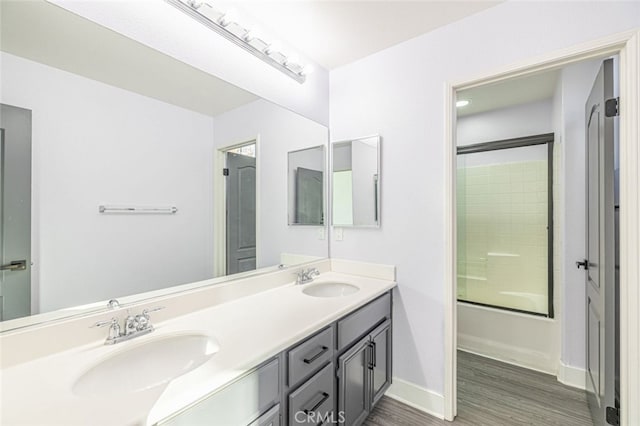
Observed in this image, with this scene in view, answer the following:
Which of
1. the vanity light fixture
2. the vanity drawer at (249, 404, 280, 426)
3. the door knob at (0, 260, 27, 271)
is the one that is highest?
the vanity light fixture

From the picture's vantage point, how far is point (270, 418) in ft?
3.20

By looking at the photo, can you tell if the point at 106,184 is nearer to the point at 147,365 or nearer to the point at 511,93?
the point at 147,365

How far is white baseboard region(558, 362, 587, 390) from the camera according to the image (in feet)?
6.57

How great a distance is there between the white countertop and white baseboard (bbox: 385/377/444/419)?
0.85 meters

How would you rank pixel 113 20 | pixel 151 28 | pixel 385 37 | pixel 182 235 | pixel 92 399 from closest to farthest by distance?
1. pixel 92 399
2. pixel 113 20
3. pixel 151 28
4. pixel 182 235
5. pixel 385 37

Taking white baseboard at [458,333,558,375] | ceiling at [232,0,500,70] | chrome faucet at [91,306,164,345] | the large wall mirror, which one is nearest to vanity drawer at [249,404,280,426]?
chrome faucet at [91,306,164,345]

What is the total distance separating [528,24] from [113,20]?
1963 millimetres

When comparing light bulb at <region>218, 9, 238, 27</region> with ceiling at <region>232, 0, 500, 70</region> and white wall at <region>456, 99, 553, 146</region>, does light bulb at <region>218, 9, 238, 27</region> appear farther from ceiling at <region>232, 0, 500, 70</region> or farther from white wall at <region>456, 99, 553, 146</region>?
white wall at <region>456, 99, 553, 146</region>

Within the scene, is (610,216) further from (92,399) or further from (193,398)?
(92,399)

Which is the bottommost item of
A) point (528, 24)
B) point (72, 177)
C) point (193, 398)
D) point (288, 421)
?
point (288, 421)

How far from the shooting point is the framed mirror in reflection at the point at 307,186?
6.51 feet

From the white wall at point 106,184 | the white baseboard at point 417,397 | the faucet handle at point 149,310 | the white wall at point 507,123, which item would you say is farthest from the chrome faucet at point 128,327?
the white wall at point 507,123

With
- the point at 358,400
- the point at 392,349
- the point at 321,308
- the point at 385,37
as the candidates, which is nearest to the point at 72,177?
the point at 321,308

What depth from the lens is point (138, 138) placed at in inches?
46.4
